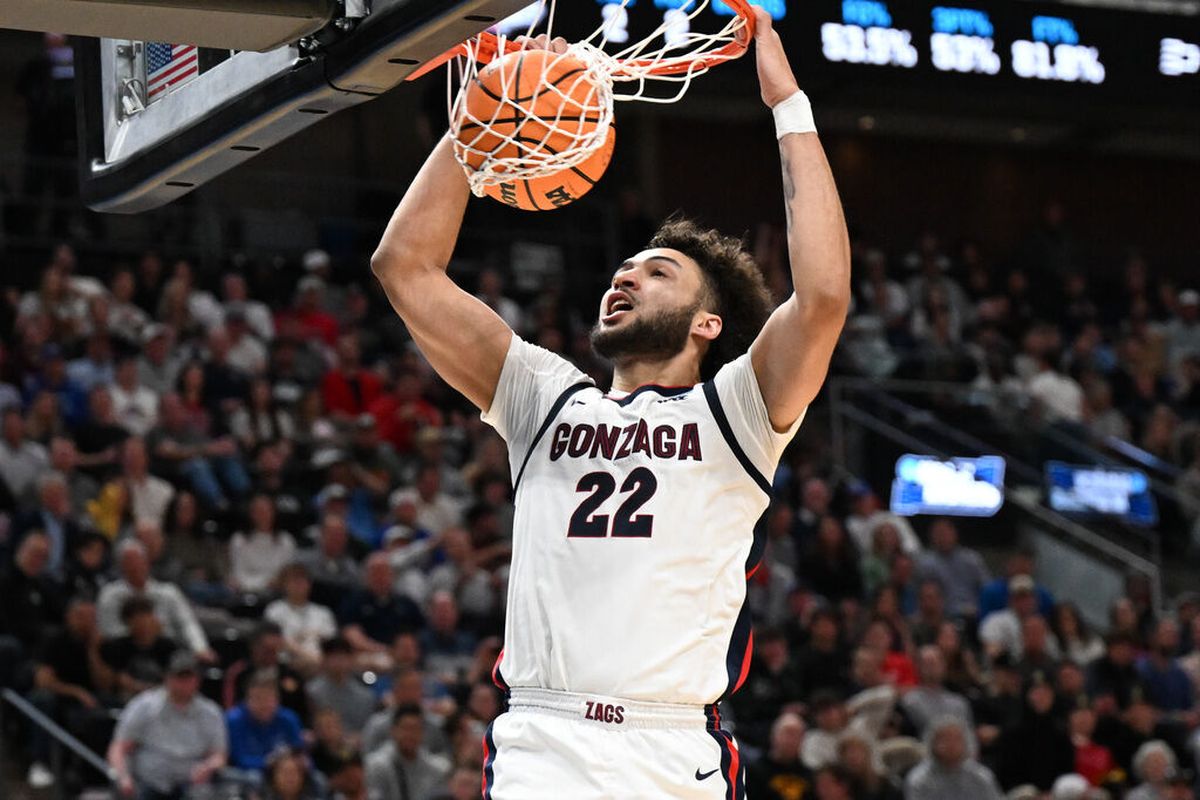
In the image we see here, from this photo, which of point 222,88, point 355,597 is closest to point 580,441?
point 222,88

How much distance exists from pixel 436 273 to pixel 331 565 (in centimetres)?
733

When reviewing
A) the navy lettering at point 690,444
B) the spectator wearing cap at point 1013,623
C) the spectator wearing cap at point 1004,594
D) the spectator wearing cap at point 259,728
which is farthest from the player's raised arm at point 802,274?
the spectator wearing cap at point 1004,594

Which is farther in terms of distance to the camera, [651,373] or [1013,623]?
[1013,623]

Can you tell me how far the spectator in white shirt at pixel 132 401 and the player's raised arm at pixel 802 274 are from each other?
28.1 ft

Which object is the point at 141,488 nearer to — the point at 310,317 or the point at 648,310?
the point at 310,317

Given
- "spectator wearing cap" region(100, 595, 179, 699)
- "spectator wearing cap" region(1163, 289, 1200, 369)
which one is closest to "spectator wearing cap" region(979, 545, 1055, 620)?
"spectator wearing cap" region(1163, 289, 1200, 369)

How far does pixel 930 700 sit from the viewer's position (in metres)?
11.8

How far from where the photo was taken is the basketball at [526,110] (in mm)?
4023

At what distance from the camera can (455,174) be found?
436 cm

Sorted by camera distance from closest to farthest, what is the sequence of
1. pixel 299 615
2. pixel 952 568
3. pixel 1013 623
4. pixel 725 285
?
pixel 725 285, pixel 299 615, pixel 1013 623, pixel 952 568

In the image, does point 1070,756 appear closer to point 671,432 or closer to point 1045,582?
point 1045,582

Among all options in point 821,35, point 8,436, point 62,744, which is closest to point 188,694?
point 62,744

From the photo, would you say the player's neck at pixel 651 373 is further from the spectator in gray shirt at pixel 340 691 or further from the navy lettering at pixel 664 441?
the spectator in gray shirt at pixel 340 691

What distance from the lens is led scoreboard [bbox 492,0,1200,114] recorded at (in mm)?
10359
